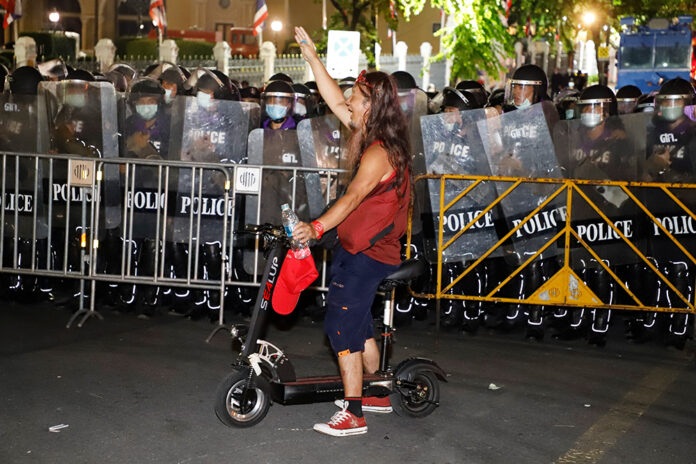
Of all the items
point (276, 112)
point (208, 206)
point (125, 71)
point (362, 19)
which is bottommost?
point (208, 206)

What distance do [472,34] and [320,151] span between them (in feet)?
49.6

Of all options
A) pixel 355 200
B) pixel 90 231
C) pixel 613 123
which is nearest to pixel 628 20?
pixel 613 123

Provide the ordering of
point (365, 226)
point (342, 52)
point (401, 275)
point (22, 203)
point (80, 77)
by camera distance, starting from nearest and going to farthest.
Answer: point (365, 226)
point (401, 275)
point (22, 203)
point (80, 77)
point (342, 52)

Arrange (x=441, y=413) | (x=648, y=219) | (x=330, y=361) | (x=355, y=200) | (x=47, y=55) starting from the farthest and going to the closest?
Result: 1. (x=47, y=55)
2. (x=648, y=219)
3. (x=330, y=361)
4. (x=441, y=413)
5. (x=355, y=200)

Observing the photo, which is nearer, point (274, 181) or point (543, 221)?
point (543, 221)

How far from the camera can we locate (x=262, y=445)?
5.14m

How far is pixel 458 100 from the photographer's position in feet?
31.9

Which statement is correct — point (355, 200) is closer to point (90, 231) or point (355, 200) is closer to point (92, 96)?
point (90, 231)

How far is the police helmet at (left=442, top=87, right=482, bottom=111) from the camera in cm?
966

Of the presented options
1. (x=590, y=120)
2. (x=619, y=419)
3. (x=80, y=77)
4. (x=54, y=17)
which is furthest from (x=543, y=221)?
(x=54, y=17)

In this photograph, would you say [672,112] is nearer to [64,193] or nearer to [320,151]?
[320,151]

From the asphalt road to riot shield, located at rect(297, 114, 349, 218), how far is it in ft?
3.86

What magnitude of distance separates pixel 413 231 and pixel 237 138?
1.82 meters

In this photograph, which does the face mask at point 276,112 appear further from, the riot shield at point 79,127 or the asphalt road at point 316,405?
the asphalt road at point 316,405
